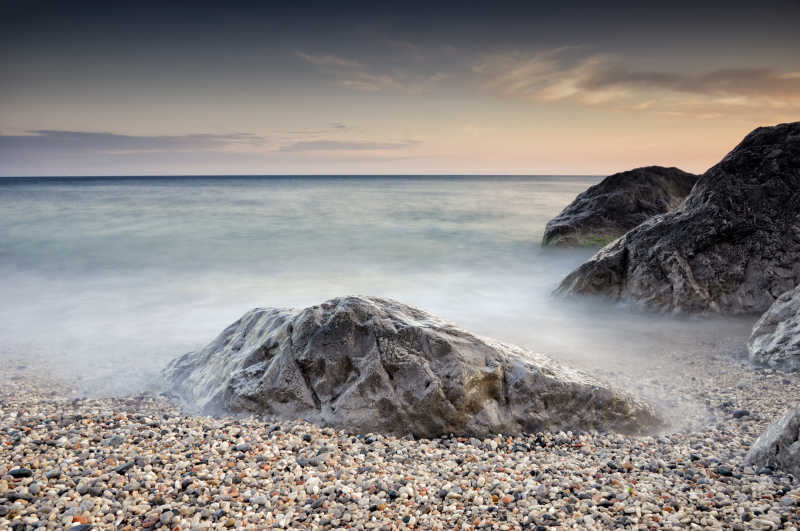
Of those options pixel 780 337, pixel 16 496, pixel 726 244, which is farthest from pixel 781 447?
pixel 726 244

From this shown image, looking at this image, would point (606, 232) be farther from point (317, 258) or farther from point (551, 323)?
point (317, 258)

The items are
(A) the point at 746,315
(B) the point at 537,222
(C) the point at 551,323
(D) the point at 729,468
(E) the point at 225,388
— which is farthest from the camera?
(B) the point at 537,222

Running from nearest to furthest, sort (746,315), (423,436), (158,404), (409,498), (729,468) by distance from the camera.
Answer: (409,498)
(729,468)
(423,436)
(158,404)
(746,315)

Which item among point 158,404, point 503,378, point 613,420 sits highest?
point 503,378

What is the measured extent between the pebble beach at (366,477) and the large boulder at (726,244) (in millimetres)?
3254

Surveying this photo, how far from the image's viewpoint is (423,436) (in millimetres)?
3947

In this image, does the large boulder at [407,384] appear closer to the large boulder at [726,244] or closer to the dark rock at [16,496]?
the dark rock at [16,496]

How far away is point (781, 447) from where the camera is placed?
3.25 m

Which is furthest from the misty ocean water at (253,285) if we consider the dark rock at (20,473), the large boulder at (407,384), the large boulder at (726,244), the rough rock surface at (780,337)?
the dark rock at (20,473)

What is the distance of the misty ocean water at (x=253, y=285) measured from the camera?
6.98 meters

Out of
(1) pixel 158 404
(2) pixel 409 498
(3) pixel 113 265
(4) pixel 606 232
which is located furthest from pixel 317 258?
(2) pixel 409 498

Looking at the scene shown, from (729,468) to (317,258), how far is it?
13004 millimetres

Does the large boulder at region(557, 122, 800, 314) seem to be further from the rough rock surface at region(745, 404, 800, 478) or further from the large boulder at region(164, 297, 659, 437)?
the rough rock surface at region(745, 404, 800, 478)

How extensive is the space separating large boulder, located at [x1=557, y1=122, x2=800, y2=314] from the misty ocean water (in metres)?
0.47
